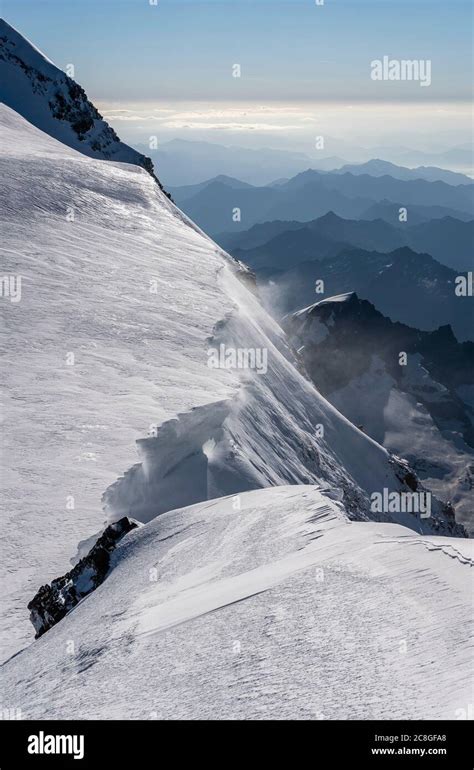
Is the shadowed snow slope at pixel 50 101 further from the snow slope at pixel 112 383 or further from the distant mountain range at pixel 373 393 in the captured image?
the distant mountain range at pixel 373 393

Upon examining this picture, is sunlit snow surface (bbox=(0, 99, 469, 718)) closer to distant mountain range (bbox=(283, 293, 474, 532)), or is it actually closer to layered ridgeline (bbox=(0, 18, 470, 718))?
layered ridgeline (bbox=(0, 18, 470, 718))

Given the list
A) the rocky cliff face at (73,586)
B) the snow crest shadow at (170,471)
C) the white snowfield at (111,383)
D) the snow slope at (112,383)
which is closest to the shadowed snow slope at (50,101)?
the snow slope at (112,383)

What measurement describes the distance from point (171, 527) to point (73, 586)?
227 centimetres

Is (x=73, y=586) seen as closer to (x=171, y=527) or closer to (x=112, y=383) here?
(x=171, y=527)

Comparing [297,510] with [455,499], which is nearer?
[297,510]

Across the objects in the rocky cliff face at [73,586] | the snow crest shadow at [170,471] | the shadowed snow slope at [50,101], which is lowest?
the rocky cliff face at [73,586]

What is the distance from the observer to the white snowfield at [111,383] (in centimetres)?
1606

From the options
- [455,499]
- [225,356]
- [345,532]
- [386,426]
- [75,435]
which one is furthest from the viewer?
[386,426]

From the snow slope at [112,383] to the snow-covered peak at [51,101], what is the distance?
88.5ft

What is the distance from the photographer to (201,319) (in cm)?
3238
